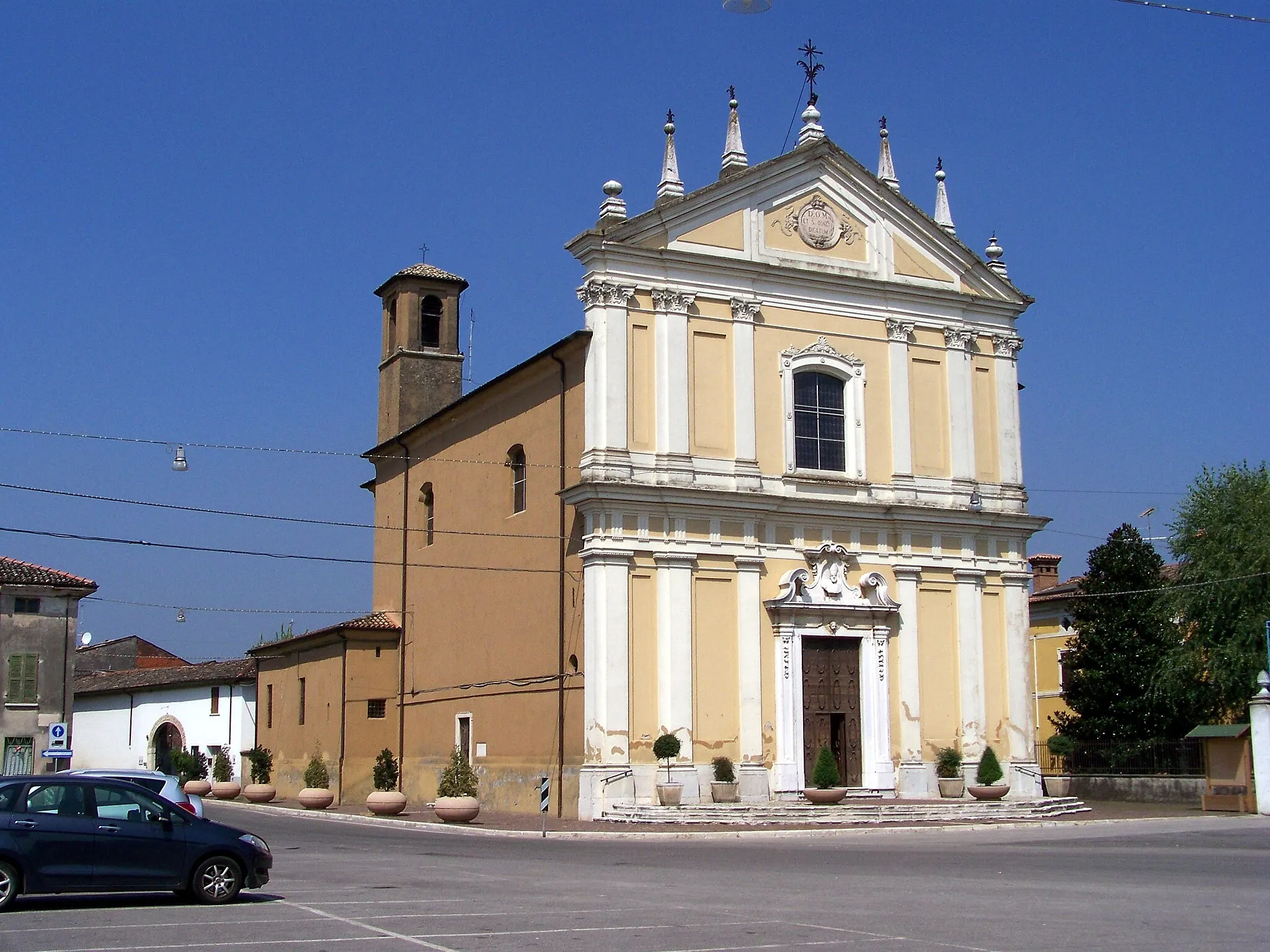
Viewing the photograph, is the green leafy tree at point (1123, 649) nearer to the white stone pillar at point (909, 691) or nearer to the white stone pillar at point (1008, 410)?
the white stone pillar at point (1008, 410)

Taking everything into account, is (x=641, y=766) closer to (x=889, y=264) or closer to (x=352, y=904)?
(x=889, y=264)

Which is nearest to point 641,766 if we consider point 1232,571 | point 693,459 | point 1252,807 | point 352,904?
point 693,459

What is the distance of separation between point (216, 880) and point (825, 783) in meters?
16.7

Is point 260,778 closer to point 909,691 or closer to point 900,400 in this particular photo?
point 909,691

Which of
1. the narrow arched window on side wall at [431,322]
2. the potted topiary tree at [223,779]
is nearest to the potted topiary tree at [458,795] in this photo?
the potted topiary tree at [223,779]

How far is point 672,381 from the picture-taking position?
29516 millimetres

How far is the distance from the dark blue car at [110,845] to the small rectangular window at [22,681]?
3485 centimetres

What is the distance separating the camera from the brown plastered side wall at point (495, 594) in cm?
3008

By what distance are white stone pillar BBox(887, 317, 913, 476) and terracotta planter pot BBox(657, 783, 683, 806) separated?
888cm

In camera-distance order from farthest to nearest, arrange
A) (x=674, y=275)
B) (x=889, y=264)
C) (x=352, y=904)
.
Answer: (x=889, y=264) < (x=674, y=275) < (x=352, y=904)

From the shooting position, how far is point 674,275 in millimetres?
30109

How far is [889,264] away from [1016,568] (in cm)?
753

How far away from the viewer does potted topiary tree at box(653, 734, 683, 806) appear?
27.2 metres

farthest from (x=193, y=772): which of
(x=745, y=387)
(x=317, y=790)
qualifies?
(x=745, y=387)
